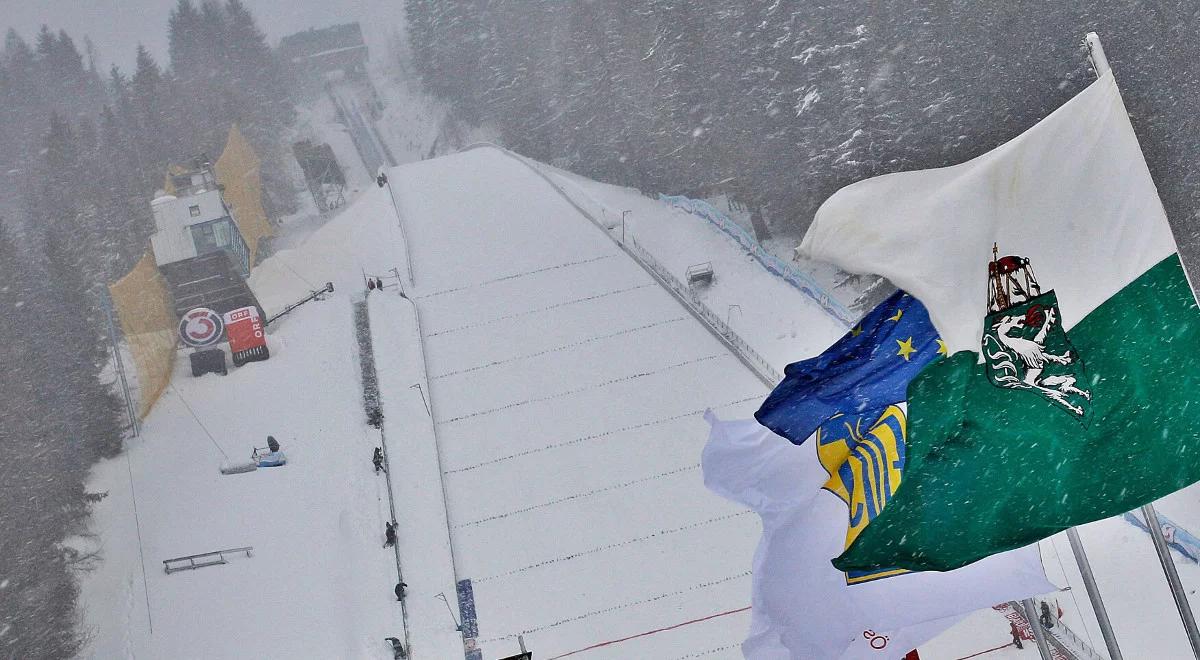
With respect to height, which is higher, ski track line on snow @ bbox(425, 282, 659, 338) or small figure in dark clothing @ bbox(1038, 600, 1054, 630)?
ski track line on snow @ bbox(425, 282, 659, 338)

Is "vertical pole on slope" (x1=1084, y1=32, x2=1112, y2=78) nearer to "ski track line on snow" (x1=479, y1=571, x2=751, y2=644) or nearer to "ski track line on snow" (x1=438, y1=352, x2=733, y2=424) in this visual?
"ski track line on snow" (x1=479, y1=571, x2=751, y2=644)

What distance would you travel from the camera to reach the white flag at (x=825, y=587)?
715cm

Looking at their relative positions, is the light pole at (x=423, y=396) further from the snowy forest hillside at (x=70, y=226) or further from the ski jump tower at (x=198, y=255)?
the ski jump tower at (x=198, y=255)

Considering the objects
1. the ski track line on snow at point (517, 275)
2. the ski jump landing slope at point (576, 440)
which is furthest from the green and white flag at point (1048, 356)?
the ski track line on snow at point (517, 275)

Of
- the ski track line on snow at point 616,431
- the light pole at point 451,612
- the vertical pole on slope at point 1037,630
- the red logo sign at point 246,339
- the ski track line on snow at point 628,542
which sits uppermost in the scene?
the red logo sign at point 246,339

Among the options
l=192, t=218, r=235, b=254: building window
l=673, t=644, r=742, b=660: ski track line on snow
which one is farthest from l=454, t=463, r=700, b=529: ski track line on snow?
l=192, t=218, r=235, b=254: building window

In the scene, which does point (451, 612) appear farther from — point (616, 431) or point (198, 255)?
point (198, 255)

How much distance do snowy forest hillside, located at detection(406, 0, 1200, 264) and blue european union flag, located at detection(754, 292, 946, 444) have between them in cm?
1836

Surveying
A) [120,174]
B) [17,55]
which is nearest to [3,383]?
[120,174]

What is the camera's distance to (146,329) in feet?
88.8

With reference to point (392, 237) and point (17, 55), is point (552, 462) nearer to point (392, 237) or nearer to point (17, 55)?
point (392, 237)

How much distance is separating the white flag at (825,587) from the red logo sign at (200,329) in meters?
22.4

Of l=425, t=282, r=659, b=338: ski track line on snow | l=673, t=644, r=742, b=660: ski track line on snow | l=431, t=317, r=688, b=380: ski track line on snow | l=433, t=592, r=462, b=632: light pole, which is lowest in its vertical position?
l=673, t=644, r=742, b=660: ski track line on snow

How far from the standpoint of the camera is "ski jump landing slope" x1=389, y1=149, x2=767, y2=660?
17.8 m
